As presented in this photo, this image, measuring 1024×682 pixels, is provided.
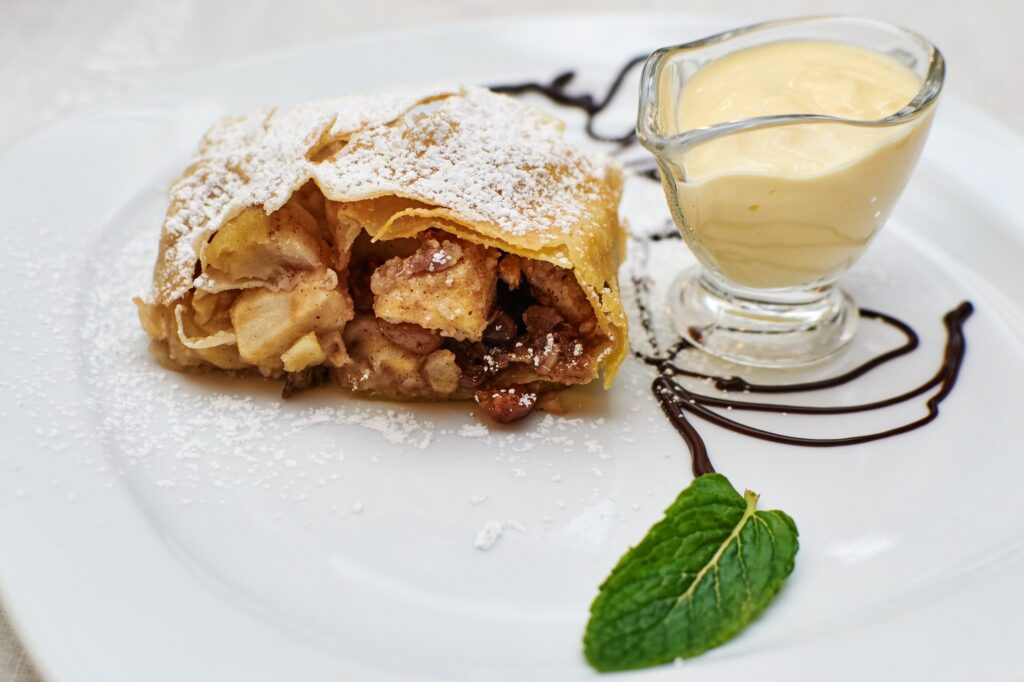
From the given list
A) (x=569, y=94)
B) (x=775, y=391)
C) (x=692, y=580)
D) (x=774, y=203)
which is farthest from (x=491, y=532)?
(x=569, y=94)

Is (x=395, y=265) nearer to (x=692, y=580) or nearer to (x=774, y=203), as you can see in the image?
(x=774, y=203)

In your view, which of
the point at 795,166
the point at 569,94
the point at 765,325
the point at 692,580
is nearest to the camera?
the point at 692,580

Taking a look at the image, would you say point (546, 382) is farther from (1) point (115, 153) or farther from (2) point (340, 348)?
(1) point (115, 153)

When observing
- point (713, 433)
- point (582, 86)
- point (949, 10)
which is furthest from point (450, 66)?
point (949, 10)

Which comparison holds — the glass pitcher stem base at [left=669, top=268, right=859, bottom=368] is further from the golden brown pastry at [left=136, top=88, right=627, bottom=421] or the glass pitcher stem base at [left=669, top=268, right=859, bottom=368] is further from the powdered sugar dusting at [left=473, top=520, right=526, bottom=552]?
the powdered sugar dusting at [left=473, top=520, right=526, bottom=552]

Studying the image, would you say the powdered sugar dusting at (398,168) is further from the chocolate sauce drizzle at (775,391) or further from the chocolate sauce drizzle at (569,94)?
the chocolate sauce drizzle at (569,94)

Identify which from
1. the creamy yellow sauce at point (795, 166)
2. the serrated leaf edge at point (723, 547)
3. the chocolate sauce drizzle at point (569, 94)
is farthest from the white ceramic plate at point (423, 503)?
the chocolate sauce drizzle at point (569, 94)

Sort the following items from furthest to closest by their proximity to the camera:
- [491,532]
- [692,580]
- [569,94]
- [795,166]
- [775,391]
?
1. [569,94]
2. [775,391]
3. [795,166]
4. [491,532]
5. [692,580]
